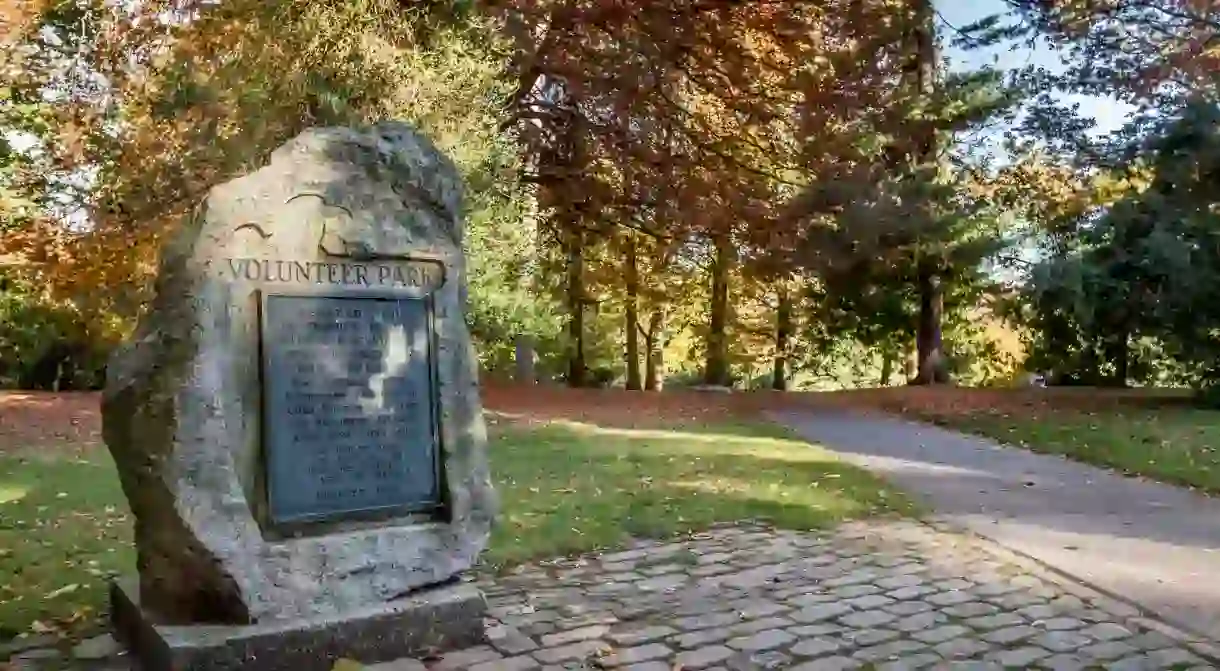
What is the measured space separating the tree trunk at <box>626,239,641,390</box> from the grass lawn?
973 centimetres

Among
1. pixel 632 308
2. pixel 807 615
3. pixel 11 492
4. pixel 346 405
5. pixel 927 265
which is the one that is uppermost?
pixel 927 265

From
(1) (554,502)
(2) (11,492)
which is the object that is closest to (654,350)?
(1) (554,502)

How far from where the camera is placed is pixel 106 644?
4090mm

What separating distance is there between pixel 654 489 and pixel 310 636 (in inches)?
162

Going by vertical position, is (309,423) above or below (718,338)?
below

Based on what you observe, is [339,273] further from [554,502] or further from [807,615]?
[554,502]

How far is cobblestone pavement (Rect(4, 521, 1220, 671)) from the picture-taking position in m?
3.89

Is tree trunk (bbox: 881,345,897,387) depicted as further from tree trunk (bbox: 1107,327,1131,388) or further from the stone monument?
the stone monument

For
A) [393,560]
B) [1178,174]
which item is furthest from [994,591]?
[1178,174]

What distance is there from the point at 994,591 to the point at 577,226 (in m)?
12.3

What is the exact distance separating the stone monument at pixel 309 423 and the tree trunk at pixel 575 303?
12.2 metres

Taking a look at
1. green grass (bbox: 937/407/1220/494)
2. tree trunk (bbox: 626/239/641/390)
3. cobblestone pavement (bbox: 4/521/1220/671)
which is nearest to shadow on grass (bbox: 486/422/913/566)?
cobblestone pavement (bbox: 4/521/1220/671)

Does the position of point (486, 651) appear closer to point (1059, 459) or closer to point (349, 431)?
point (349, 431)

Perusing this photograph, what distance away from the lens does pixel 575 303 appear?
1952 cm
